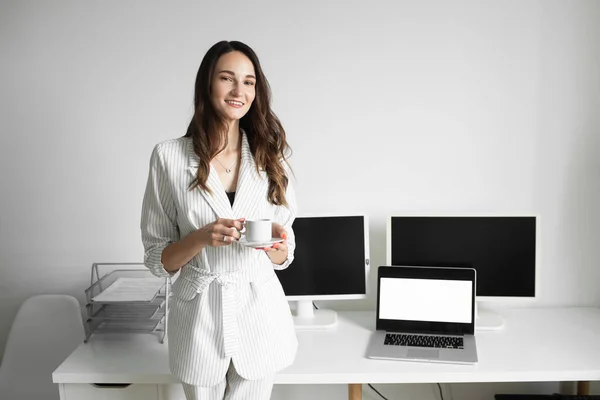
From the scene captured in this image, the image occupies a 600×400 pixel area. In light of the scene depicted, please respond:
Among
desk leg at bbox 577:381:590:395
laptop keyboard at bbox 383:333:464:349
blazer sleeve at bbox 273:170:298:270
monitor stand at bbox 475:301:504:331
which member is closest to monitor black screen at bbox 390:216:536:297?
monitor stand at bbox 475:301:504:331

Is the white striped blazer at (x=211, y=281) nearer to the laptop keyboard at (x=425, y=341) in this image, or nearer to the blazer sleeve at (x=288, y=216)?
the blazer sleeve at (x=288, y=216)

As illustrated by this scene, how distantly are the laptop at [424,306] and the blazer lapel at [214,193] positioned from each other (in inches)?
32.1

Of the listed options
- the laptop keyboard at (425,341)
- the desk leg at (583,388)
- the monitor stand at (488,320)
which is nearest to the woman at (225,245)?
the laptop keyboard at (425,341)

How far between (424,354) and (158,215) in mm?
977

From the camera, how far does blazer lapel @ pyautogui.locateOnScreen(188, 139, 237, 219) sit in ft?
4.99

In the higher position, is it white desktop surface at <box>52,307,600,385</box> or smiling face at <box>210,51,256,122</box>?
smiling face at <box>210,51,256,122</box>

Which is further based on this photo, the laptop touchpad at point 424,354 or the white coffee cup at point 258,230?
the laptop touchpad at point 424,354

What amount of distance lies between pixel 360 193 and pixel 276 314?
0.90 m

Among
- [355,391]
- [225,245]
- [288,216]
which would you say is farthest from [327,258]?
[225,245]

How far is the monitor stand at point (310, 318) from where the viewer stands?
2.22 meters

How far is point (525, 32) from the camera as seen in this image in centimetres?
228

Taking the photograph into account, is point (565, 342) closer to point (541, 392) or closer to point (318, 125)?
point (541, 392)

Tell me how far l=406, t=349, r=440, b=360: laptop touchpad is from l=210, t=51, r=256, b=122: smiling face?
979mm

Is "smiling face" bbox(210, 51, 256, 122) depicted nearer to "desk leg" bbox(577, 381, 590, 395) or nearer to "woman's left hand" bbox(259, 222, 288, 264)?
"woman's left hand" bbox(259, 222, 288, 264)
